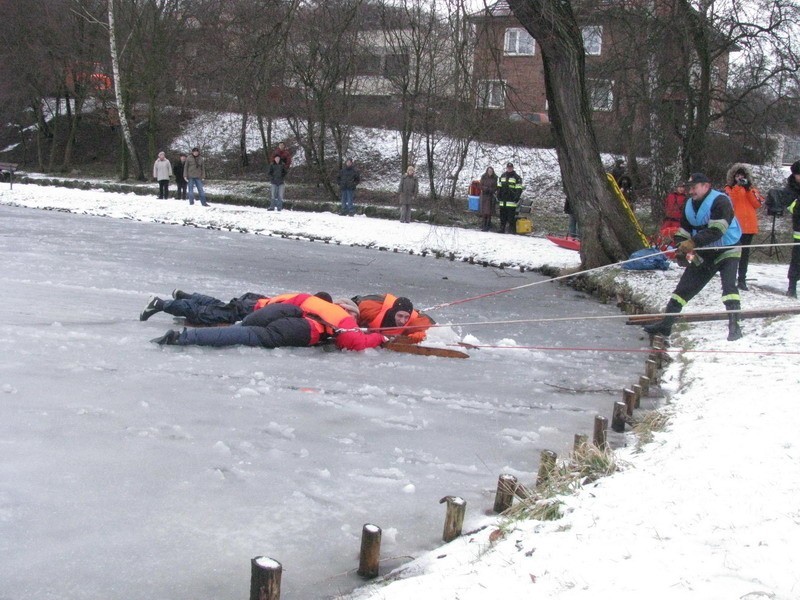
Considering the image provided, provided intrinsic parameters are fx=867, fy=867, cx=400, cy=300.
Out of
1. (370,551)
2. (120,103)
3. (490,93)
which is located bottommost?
(370,551)

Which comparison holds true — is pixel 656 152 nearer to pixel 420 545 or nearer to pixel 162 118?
pixel 420 545

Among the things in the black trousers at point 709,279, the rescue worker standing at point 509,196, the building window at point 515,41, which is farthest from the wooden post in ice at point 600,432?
the rescue worker standing at point 509,196

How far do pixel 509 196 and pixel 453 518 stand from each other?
1690cm

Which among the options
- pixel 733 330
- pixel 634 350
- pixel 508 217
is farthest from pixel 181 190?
pixel 733 330

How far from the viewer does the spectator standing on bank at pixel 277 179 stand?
22828 millimetres

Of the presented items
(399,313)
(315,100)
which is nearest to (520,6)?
(399,313)

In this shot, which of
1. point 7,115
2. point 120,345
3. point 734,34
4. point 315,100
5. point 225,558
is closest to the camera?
point 225,558

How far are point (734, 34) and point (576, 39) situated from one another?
6.94 meters

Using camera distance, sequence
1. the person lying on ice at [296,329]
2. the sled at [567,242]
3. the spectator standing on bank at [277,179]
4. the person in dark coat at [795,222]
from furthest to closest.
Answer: the spectator standing on bank at [277,179], the sled at [567,242], the person in dark coat at [795,222], the person lying on ice at [296,329]

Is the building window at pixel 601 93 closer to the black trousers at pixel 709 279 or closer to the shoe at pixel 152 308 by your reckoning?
the black trousers at pixel 709 279

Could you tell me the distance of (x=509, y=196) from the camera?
67.1 feet

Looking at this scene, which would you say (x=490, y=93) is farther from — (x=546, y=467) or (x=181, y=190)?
(x=181, y=190)

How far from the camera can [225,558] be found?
373 cm

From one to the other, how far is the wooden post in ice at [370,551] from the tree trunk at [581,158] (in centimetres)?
1079
